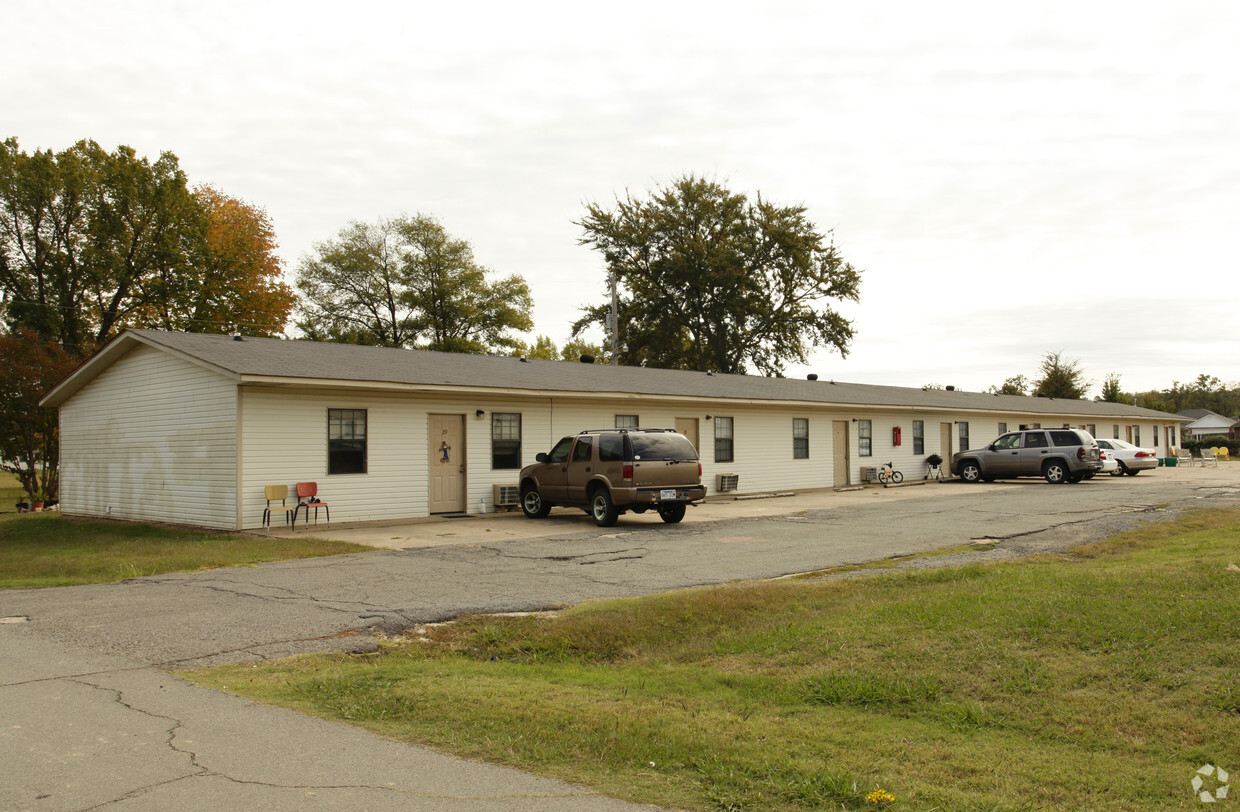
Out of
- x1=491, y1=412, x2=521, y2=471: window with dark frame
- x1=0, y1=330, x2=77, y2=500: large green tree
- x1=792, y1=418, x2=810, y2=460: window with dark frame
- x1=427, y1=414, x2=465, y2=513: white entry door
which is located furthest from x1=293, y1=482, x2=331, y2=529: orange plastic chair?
x1=792, y1=418, x2=810, y2=460: window with dark frame

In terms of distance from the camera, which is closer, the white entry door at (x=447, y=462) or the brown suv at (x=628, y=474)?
the brown suv at (x=628, y=474)

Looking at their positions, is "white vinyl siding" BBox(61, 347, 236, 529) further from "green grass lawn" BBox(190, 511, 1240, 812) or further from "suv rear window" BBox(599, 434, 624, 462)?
"green grass lawn" BBox(190, 511, 1240, 812)

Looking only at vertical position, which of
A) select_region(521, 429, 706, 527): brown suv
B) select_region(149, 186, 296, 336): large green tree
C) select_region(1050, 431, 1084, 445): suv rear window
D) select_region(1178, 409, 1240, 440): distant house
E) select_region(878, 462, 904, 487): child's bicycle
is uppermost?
select_region(149, 186, 296, 336): large green tree

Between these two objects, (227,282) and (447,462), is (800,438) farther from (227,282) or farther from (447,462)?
(227,282)

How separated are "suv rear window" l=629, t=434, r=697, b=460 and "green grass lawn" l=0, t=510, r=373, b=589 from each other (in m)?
5.44

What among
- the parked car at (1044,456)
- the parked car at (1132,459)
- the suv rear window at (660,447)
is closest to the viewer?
the suv rear window at (660,447)

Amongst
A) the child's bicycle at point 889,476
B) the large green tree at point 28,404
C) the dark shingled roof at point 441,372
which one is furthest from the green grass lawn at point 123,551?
the child's bicycle at point 889,476

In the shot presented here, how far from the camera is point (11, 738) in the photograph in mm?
5016

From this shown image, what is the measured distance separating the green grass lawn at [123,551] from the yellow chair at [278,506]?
2.63 ft

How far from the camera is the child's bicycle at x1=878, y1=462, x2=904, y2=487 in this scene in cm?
3109

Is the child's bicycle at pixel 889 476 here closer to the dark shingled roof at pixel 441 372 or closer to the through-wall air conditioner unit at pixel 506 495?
the dark shingled roof at pixel 441 372

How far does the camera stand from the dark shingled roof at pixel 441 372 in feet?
57.4

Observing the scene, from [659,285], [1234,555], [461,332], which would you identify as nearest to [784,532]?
[1234,555]

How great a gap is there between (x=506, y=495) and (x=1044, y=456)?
18.7 metres
